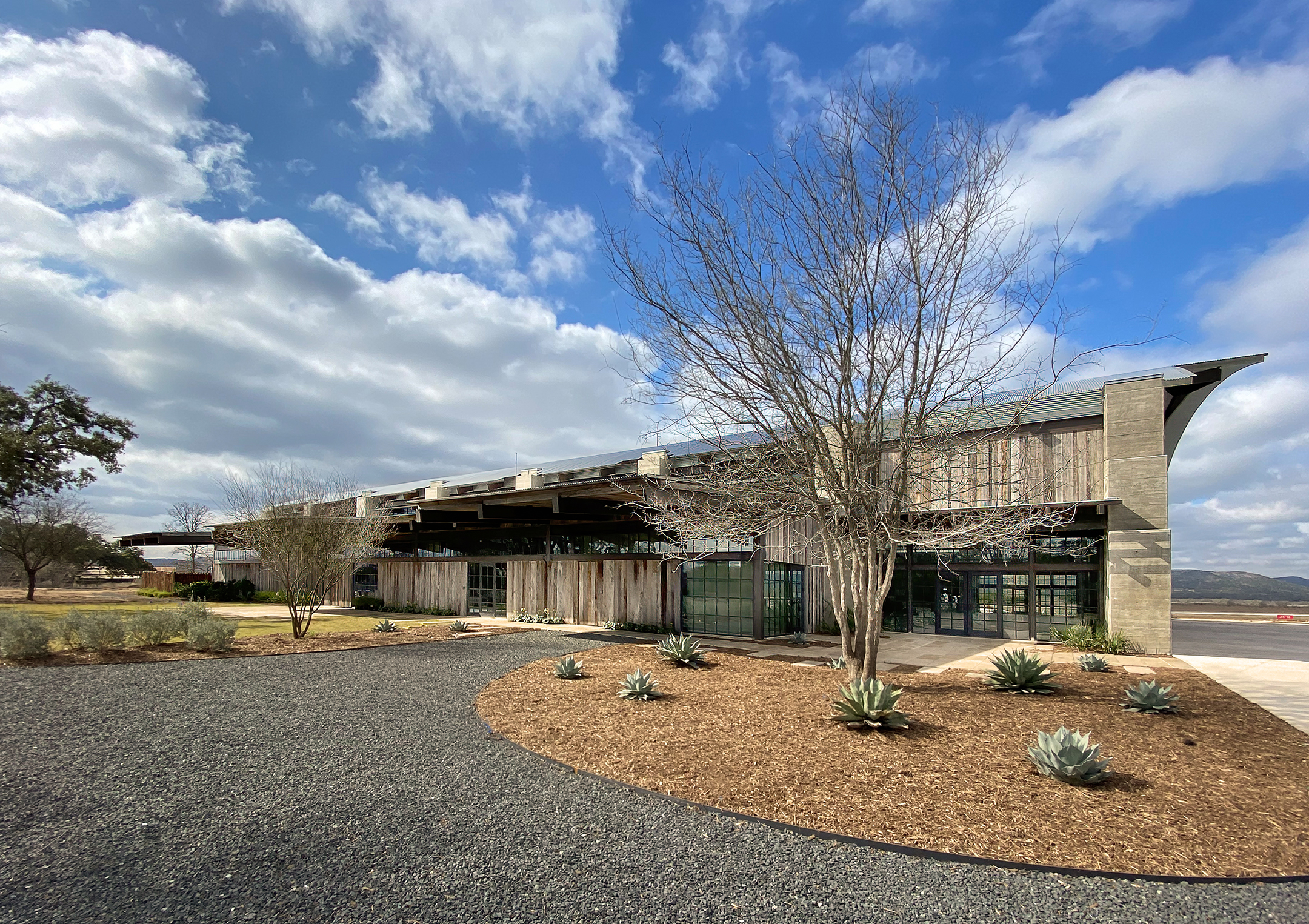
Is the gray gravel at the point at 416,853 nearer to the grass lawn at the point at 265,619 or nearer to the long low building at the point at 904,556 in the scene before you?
the long low building at the point at 904,556

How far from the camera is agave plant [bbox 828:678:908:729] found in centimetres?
607

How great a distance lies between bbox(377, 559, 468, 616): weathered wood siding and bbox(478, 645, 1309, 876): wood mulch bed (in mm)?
12692

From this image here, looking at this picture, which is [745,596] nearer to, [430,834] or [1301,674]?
[1301,674]

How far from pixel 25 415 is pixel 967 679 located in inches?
1274

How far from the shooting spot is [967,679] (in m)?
9.11

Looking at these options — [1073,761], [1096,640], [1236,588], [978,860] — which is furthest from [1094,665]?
[1236,588]

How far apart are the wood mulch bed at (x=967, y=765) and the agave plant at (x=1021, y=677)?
0.18 meters

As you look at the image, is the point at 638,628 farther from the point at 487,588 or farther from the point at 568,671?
the point at 568,671

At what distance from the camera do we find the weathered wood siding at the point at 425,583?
67.6 ft

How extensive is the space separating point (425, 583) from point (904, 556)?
1500 cm

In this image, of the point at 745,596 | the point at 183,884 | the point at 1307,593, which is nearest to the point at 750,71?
the point at 183,884

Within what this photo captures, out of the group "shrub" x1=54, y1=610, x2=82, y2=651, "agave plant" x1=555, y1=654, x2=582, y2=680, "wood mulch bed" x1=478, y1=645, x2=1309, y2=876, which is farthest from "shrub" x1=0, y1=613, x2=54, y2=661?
"agave plant" x1=555, y1=654, x2=582, y2=680

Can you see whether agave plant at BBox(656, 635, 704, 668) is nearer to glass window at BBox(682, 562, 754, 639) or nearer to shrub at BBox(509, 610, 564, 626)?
glass window at BBox(682, 562, 754, 639)

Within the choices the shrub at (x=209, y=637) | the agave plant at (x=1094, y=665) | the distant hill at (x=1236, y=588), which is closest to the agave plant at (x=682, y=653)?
the agave plant at (x=1094, y=665)
